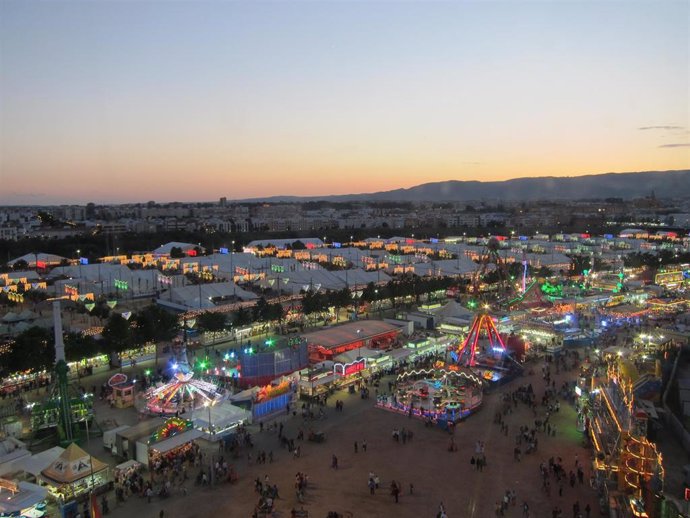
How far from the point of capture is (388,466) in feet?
42.9

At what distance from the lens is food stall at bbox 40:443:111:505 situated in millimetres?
11344

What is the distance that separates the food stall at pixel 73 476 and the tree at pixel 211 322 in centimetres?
1184

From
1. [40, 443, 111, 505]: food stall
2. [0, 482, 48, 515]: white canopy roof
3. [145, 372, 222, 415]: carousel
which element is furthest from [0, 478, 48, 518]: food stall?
[145, 372, 222, 415]: carousel

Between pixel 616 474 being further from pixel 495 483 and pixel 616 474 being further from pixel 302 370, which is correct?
pixel 302 370

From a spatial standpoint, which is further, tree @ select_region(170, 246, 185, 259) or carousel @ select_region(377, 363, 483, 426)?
tree @ select_region(170, 246, 185, 259)

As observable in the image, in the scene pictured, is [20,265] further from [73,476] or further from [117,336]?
[73,476]

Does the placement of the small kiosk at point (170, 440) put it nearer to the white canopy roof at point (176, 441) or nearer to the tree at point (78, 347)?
the white canopy roof at point (176, 441)

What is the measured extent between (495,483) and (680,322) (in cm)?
1915

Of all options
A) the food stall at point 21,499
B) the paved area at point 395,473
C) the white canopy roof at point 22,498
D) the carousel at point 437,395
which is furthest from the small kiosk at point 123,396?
the carousel at point 437,395

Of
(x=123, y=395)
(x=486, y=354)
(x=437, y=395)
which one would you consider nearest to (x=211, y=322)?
(x=123, y=395)

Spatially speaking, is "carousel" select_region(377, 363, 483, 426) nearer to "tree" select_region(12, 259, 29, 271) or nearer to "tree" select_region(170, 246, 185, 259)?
"tree" select_region(12, 259, 29, 271)

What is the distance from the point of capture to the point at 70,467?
453 inches

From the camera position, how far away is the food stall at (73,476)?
1134 centimetres

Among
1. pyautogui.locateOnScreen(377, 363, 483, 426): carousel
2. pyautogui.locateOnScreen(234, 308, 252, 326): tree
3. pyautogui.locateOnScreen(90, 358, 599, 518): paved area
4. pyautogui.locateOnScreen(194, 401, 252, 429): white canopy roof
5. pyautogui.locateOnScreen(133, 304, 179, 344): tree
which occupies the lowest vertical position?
pyautogui.locateOnScreen(90, 358, 599, 518): paved area
